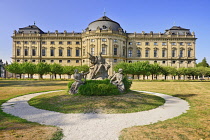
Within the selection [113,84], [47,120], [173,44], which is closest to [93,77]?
[113,84]

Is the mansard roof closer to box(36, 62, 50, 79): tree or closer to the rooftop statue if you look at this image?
box(36, 62, 50, 79): tree

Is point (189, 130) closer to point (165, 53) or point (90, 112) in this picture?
point (90, 112)

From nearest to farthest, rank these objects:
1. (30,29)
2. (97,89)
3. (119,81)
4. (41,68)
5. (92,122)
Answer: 1. (92,122)
2. (97,89)
3. (119,81)
4. (41,68)
5. (30,29)

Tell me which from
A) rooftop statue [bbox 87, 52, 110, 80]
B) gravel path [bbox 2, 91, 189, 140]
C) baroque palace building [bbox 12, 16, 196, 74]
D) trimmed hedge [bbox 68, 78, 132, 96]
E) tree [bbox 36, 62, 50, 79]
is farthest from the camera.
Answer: baroque palace building [bbox 12, 16, 196, 74]

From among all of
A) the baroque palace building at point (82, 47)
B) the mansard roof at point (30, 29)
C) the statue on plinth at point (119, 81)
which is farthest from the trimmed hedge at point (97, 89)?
the mansard roof at point (30, 29)

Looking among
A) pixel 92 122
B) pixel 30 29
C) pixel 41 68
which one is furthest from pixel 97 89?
Result: pixel 30 29

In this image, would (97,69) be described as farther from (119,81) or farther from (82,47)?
(82,47)

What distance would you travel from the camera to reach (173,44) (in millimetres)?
56688

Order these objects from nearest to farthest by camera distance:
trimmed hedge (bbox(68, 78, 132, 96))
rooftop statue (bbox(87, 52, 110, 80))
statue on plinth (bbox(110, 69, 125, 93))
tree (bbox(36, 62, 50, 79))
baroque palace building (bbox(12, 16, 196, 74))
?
trimmed hedge (bbox(68, 78, 132, 96)) < statue on plinth (bbox(110, 69, 125, 93)) < rooftop statue (bbox(87, 52, 110, 80)) < tree (bbox(36, 62, 50, 79)) < baroque palace building (bbox(12, 16, 196, 74))

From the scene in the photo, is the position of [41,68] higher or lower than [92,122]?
higher

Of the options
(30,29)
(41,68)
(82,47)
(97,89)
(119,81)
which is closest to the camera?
(97,89)

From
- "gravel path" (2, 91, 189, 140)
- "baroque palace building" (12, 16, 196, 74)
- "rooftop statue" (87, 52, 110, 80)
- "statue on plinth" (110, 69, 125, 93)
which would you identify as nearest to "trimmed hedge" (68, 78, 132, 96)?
"statue on plinth" (110, 69, 125, 93)

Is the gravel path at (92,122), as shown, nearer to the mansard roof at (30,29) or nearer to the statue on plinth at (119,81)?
the statue on plinth at (119,81)

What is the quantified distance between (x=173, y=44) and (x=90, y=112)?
59958 millimetres
